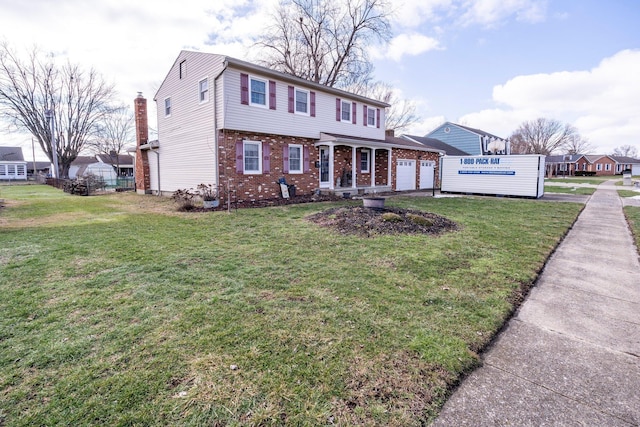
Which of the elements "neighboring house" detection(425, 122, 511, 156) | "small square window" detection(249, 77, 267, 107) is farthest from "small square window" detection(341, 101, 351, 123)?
"neighboring house" detection(425, 122, 511, 156)

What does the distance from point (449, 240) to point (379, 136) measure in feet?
46.9

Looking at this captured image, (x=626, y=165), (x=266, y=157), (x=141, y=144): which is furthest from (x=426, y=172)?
(x=626, y=165)

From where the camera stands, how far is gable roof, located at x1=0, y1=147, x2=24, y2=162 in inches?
1828

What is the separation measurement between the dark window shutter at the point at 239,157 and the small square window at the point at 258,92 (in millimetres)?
1823

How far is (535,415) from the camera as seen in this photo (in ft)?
6.46

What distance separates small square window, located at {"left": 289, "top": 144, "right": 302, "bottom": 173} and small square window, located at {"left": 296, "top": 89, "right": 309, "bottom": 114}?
5.51ft

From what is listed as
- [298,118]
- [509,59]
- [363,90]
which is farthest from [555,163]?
[298,118]

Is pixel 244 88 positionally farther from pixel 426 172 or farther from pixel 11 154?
pixel 11 154

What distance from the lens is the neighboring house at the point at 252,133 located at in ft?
40.5

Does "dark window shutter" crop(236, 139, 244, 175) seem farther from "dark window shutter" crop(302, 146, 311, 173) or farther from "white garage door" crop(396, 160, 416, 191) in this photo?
"white garage door" crop(396, 160, 416, 191)

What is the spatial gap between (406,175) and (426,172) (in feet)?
8.86

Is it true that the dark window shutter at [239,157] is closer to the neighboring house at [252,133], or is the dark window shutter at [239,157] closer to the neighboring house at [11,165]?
the neighboring house at [252,133]

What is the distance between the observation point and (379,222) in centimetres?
748

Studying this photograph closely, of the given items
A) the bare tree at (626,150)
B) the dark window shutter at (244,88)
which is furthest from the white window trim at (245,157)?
the bare tree at (626,150)
